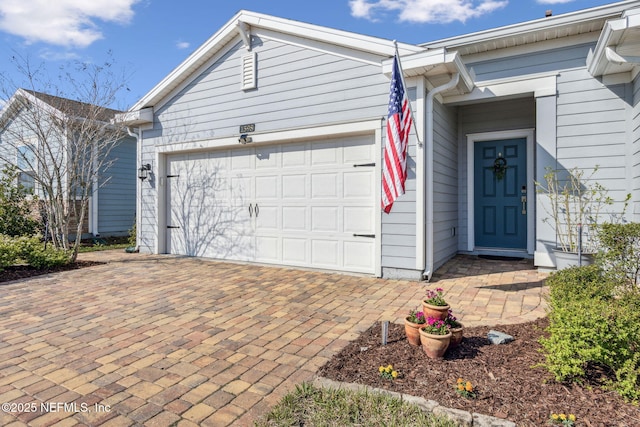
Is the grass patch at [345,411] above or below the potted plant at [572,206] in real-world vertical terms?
below

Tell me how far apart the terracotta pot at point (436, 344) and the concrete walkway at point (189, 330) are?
670 millimetres

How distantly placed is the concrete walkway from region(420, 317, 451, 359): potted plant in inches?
25.9

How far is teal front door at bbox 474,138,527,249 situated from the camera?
251 inches

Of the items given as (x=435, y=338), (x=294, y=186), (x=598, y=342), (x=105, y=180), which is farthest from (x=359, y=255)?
(x=105, y=180)

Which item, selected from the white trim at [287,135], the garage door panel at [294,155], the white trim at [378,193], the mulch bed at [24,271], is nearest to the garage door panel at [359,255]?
the white trim at [378,193]

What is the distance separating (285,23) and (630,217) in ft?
18.5

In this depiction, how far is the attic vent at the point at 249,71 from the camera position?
6184mm

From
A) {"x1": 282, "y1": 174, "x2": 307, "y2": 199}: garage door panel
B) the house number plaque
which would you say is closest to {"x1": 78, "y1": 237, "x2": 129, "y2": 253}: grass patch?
the house number plaque

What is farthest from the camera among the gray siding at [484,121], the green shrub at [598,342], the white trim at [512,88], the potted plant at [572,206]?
the gray siding at [484,121]

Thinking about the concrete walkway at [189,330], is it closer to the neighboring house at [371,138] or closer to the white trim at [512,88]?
the neighboring house at [371,138]

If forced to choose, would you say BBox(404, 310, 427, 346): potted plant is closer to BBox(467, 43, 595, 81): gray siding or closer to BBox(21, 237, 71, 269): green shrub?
BBox(467, 43, 595, 81): gray siding

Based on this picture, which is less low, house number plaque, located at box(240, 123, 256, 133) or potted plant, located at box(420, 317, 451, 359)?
house number plaque, located at box(240, 123, 256, 133)

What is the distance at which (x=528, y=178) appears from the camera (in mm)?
6230

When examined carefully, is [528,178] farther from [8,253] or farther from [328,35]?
[8,253]
